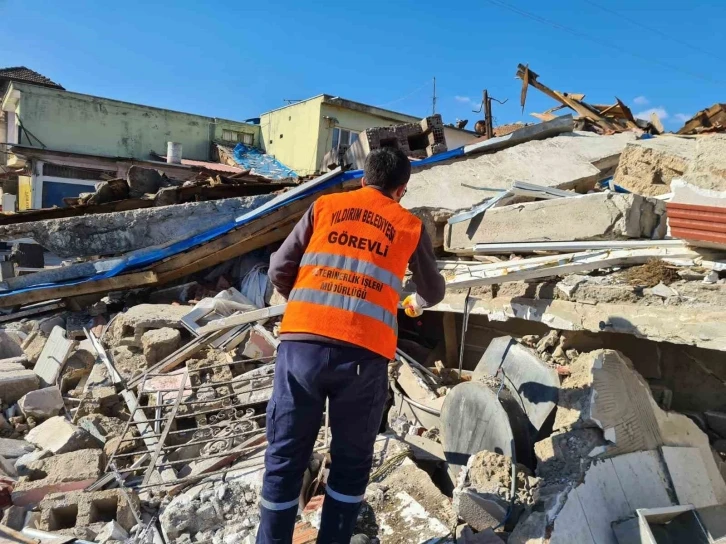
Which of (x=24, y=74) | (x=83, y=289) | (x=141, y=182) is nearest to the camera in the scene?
(x=83, y=289)

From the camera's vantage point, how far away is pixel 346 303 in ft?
7.16

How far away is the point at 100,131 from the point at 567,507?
20.7m

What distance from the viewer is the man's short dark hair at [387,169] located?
2396mm

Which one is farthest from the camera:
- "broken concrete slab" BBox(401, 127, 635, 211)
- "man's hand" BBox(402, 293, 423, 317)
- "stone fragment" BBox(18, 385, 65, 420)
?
"broken concrete slab" BBox(401, 127, 635, 211)

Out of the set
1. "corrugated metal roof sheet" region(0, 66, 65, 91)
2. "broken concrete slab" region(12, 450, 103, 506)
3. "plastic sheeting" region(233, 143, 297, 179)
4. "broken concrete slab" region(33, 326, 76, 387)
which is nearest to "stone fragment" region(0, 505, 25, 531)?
"broken concrete slab" region(12, 450, 103, 506)

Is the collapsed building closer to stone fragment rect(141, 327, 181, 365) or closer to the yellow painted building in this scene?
stone fragment rect(141, 327, 181, 365)

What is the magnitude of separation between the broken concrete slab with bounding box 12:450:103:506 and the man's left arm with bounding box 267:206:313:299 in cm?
211

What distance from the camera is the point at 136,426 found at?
4.12 metres

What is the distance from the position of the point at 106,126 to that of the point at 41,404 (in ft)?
57.9

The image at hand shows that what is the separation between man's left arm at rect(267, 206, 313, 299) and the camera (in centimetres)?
239

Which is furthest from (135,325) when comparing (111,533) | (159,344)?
(111,533)

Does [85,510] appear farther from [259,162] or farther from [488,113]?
[259,162]

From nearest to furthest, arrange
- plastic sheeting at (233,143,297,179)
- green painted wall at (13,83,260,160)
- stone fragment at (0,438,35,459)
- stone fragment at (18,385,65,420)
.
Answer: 1. stone fragment at (0,438,35,459)
2. stone fragment at (18,385,65,420)
3. green painted wall at (13,83,260,160)
4. plastic sheeting at (233,143,297,179)

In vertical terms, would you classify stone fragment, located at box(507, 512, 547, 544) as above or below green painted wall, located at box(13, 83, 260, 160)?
below
